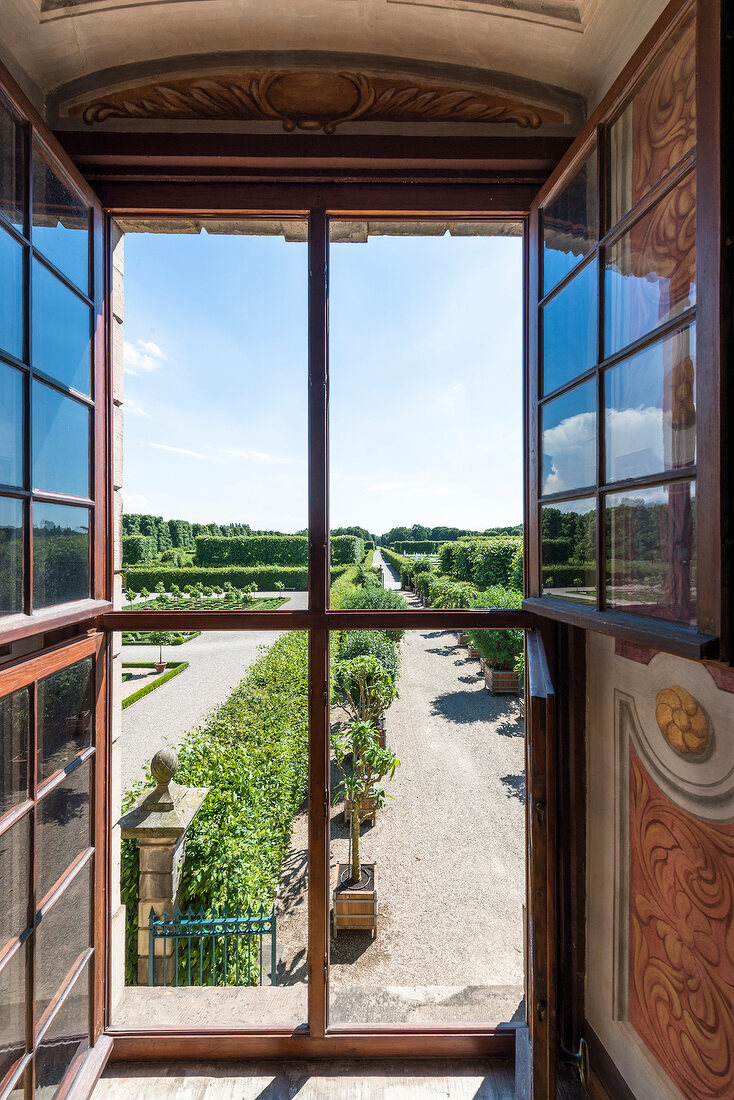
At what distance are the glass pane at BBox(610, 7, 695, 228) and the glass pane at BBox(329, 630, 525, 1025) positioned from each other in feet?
4.31

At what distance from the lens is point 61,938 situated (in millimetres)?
1311

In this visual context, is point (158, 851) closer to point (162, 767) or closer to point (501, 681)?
point (162, 767)

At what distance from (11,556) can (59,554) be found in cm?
20

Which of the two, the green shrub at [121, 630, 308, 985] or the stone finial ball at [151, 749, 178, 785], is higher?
the stone finial ball at [151, 749, 178, 785]

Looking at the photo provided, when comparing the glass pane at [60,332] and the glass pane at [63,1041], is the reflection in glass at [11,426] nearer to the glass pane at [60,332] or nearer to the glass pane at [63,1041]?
the glass pane at [60,332]

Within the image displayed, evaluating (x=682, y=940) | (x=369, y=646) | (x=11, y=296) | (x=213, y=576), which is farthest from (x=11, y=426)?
(x=369, y=646)

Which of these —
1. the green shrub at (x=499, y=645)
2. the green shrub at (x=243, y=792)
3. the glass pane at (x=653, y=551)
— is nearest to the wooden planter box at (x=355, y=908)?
the green shrub at (x=243, y=792)

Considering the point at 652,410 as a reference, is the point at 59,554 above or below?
below

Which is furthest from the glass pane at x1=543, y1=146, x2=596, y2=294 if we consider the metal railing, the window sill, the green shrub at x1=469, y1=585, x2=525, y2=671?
the metal railing

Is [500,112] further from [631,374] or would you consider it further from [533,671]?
[533,671]

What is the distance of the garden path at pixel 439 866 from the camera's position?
177 cm

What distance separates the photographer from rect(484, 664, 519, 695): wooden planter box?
383cm

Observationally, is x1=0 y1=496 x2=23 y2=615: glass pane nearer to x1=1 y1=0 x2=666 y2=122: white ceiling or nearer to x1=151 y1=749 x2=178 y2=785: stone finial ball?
x1=151 y1=749 x2=178 y2=785: stone finial ball

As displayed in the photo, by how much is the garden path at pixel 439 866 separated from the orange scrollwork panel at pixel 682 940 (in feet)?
2.21
